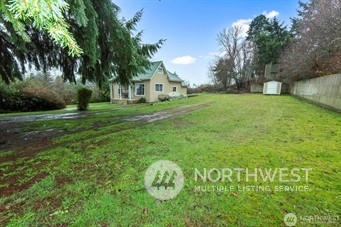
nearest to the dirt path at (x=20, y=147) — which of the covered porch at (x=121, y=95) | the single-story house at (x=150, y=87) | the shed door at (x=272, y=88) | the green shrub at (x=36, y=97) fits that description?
the green shrub at (x=36, y=97)

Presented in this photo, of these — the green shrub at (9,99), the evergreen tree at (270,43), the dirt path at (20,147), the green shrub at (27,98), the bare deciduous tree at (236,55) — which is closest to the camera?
the dirt path at (20,147)

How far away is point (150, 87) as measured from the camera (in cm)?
2088

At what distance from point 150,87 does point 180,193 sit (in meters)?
18.9

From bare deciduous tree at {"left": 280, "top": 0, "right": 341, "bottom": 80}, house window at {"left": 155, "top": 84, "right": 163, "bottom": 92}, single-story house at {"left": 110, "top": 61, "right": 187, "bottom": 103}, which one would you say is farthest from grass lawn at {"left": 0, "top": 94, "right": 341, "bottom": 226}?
house window at {"left": 155, "top": 84, "right": 163, "bottom": 92}

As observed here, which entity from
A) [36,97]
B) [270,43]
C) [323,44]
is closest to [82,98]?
[36,97]

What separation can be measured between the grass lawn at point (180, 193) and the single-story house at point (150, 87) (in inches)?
650

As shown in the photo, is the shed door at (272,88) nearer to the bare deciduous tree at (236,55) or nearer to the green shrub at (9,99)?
the bare deciduous tree at (236,55)

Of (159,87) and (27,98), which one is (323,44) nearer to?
Answer: (159,87)

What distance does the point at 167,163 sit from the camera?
338 cm

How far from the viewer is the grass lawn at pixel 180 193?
83.3 inches

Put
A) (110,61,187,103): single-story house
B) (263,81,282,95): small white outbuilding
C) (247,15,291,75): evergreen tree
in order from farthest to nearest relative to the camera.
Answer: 1. (247,15,291,75): evergreen tree
2. (263,81,282,95): small white outbuilding
3. (110,61,187,103): single-story house

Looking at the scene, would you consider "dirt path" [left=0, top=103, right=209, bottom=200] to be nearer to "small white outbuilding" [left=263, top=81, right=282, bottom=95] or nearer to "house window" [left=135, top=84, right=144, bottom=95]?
"house window" [left=135, top=84, right=144, bottom=95]

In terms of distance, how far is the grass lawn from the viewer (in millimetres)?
2115

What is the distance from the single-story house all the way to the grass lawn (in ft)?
A: 54.2
